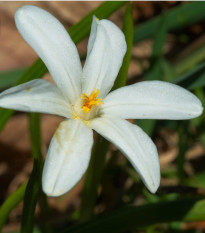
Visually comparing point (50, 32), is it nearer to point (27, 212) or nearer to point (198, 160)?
point (27, 212)

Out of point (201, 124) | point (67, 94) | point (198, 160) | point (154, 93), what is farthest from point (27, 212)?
point (198, 160)

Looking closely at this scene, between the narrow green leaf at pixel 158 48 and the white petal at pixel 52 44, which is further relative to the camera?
the narrow green leaf at pixel 158 48

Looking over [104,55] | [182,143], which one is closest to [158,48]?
[182,143]

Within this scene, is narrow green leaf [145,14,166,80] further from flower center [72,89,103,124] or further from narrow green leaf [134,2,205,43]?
flower center [72,89,103,124]

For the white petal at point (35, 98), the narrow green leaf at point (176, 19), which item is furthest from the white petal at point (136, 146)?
the narrow green leaf at point (176, 19)

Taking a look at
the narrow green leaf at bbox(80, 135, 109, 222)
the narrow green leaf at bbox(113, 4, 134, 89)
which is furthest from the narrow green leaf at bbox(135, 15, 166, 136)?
the narrow green leaf at bbox(113, 4, 134, 89)

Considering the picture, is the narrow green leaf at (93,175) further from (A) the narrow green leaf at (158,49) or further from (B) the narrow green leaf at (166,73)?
(B) the narrow green leaf at (166,73)

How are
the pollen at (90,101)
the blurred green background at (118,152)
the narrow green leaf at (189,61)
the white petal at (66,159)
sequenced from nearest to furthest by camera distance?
1. the white petal at (66,159)
2. the pollen at (90,101)
3. the blurred green background at (118,152)
4. the narrow green leaf at (189,61)
